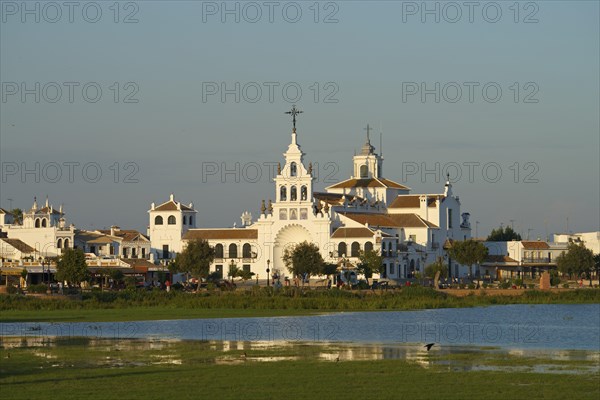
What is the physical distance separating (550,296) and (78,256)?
35.1m

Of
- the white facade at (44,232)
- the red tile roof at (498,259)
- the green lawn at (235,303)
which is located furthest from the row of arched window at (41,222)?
the red tile roof at (498,259)

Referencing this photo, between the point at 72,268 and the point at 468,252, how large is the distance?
135 ft

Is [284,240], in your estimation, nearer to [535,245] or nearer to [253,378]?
[535,245]

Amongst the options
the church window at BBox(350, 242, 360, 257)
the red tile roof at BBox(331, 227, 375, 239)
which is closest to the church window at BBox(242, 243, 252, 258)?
the red tile roof at BBox(331, 227, 375, 239)

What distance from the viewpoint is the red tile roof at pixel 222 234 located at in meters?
128

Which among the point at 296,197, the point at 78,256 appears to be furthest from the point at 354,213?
the point at 78,256

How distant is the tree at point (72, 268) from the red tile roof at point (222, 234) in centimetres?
2901

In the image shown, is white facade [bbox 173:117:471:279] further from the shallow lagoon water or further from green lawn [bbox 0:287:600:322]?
the shallow lagoon water

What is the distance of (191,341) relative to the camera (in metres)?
48.2

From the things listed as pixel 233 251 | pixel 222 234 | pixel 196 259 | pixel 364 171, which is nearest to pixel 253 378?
pixel 196 259

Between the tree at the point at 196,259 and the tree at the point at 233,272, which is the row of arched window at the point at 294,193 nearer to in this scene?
the tree at the point at 233,272

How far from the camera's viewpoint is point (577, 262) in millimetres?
123562

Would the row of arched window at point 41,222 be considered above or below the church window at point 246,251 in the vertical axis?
above

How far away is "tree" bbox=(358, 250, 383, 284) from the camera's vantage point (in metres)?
113
